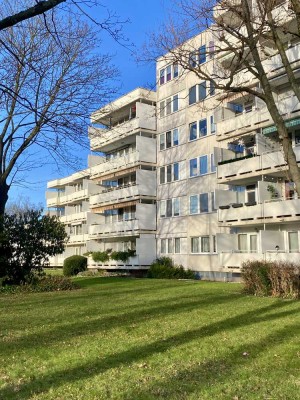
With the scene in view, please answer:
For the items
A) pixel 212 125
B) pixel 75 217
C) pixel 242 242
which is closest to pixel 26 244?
pixel 242 242

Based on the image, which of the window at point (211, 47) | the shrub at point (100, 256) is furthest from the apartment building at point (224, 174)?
the shrub at point (100, 256)

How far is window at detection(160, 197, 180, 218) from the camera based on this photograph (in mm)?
36562

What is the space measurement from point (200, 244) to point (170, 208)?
4.91 meters

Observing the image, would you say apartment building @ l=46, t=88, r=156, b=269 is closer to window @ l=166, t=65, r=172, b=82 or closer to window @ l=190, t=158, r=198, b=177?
window @ l=166, t=65, r=172, b=82

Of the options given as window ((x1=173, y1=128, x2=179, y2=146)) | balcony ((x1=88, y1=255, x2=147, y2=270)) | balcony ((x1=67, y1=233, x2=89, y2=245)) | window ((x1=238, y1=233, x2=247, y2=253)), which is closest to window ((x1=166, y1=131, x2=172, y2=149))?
window ((x1=173, y1=128, x2=179, y2=146))

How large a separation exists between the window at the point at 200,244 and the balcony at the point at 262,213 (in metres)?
3.21

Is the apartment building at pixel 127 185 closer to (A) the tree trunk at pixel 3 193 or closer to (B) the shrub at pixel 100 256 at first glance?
(B) the shrub at pixel 100 256

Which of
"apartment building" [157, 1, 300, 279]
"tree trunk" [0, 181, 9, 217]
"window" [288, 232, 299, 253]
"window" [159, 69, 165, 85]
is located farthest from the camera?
"window" [159, 69, 165, 85]

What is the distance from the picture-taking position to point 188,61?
14.7 metres

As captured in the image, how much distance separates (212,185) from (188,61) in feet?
61.9

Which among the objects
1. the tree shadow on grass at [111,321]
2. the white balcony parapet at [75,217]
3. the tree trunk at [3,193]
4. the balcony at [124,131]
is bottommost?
the tree shadow on grass at [111,321]

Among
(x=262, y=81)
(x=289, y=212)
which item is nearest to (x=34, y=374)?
(x=262, y=81)

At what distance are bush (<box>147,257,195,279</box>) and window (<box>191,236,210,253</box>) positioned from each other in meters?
1.71

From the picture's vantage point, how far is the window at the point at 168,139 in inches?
1470
